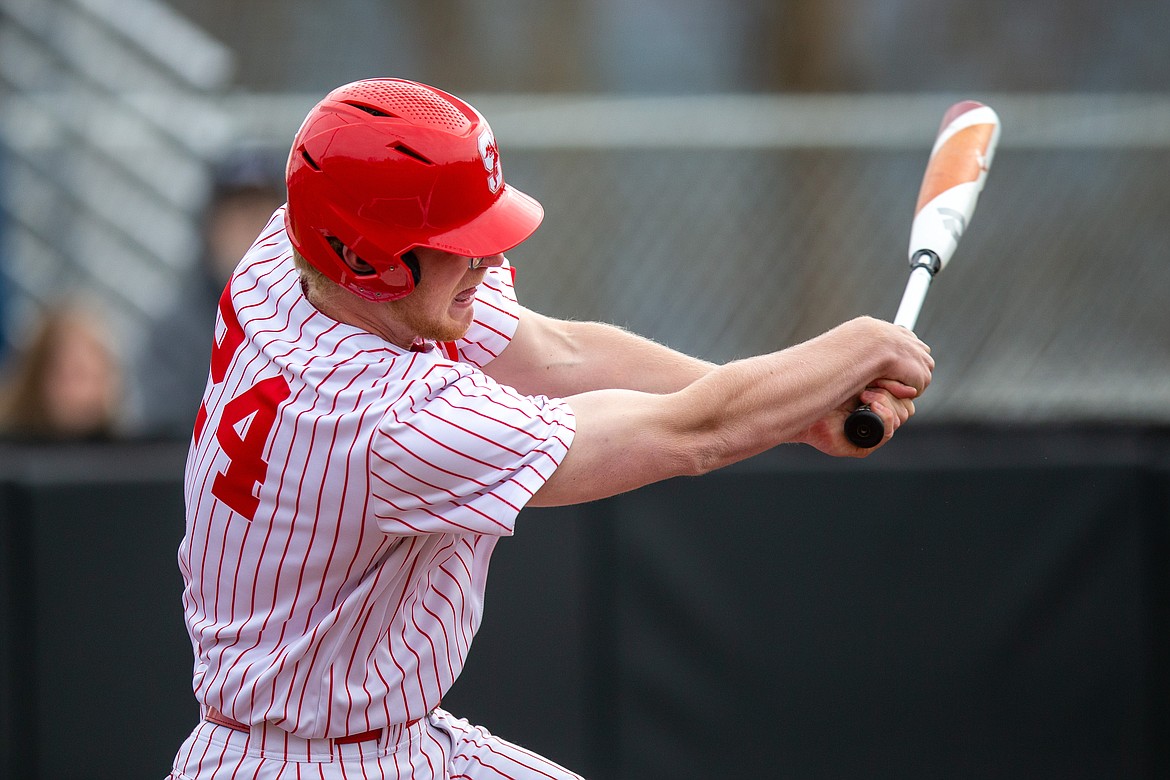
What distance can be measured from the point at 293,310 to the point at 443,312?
0.28m

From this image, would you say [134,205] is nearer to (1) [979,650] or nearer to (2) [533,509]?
(2) [533,509]

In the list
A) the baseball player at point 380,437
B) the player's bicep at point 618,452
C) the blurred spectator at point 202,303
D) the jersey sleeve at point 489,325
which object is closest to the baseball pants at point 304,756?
the baseball player at point 380,437

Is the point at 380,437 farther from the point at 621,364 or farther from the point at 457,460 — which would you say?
the point at 621,364

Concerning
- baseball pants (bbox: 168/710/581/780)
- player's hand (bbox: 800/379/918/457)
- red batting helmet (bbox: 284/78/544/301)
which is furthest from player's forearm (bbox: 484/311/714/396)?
baseball pants (bbox: 168/710/581/780)

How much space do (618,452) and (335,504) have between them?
1.64ft

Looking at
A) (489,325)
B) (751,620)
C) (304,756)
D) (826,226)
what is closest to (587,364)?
(489,325)

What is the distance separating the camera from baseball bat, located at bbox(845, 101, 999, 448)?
328 centimetres

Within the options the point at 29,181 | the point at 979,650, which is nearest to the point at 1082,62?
the point at 979,650

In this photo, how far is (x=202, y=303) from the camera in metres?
5.88

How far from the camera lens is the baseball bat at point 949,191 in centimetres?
328

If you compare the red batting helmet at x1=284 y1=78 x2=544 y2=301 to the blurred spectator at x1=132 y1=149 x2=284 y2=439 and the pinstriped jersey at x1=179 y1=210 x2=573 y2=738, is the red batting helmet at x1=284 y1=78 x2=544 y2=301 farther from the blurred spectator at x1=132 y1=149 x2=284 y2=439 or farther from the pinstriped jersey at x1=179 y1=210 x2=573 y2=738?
the blurred spectator at x1=132 y1=149 x2=284 y2=439

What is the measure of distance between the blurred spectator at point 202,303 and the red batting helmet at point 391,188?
10.7 ft

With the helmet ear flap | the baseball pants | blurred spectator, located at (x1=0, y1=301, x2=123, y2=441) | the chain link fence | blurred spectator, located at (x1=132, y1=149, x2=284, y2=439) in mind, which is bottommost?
the baseball pants

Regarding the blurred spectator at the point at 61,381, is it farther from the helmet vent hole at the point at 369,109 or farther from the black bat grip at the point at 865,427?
the black bat grip at the point at 865,427
